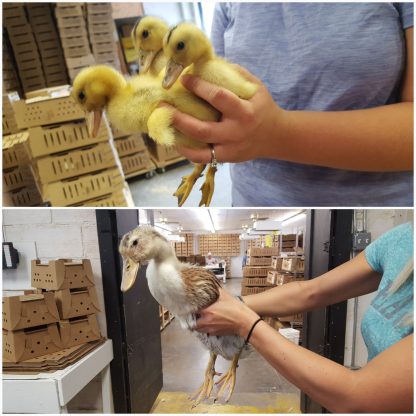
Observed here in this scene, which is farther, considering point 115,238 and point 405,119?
point 115,238

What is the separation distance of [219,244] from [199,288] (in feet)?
0.49

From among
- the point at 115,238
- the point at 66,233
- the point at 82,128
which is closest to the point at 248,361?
the point at 115,238

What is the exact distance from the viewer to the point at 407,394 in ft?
1.62

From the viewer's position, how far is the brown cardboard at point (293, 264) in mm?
723

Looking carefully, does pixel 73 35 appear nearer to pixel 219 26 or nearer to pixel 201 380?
pixel 219 26

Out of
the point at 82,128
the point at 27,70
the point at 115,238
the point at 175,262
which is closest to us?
the point at 175,262

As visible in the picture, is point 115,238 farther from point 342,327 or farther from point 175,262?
point 342,327

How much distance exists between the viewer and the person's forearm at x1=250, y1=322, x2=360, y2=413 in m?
0.49

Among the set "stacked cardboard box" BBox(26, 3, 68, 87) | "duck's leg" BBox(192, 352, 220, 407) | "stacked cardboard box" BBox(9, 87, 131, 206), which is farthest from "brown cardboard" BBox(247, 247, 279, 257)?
"stacked cardboard box" BBox(26, 3, 68, 87)

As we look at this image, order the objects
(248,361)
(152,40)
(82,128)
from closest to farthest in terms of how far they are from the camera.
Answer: (152,40) < (248,361) < (82,128)

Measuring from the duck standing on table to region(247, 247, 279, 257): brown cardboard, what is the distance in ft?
0.45

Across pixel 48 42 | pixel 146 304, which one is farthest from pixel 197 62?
pixel 48 42

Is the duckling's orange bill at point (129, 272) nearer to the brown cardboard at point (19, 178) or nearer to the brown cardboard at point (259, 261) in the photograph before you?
the brown cardboard at point (259, 261)

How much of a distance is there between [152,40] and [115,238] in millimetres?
519
